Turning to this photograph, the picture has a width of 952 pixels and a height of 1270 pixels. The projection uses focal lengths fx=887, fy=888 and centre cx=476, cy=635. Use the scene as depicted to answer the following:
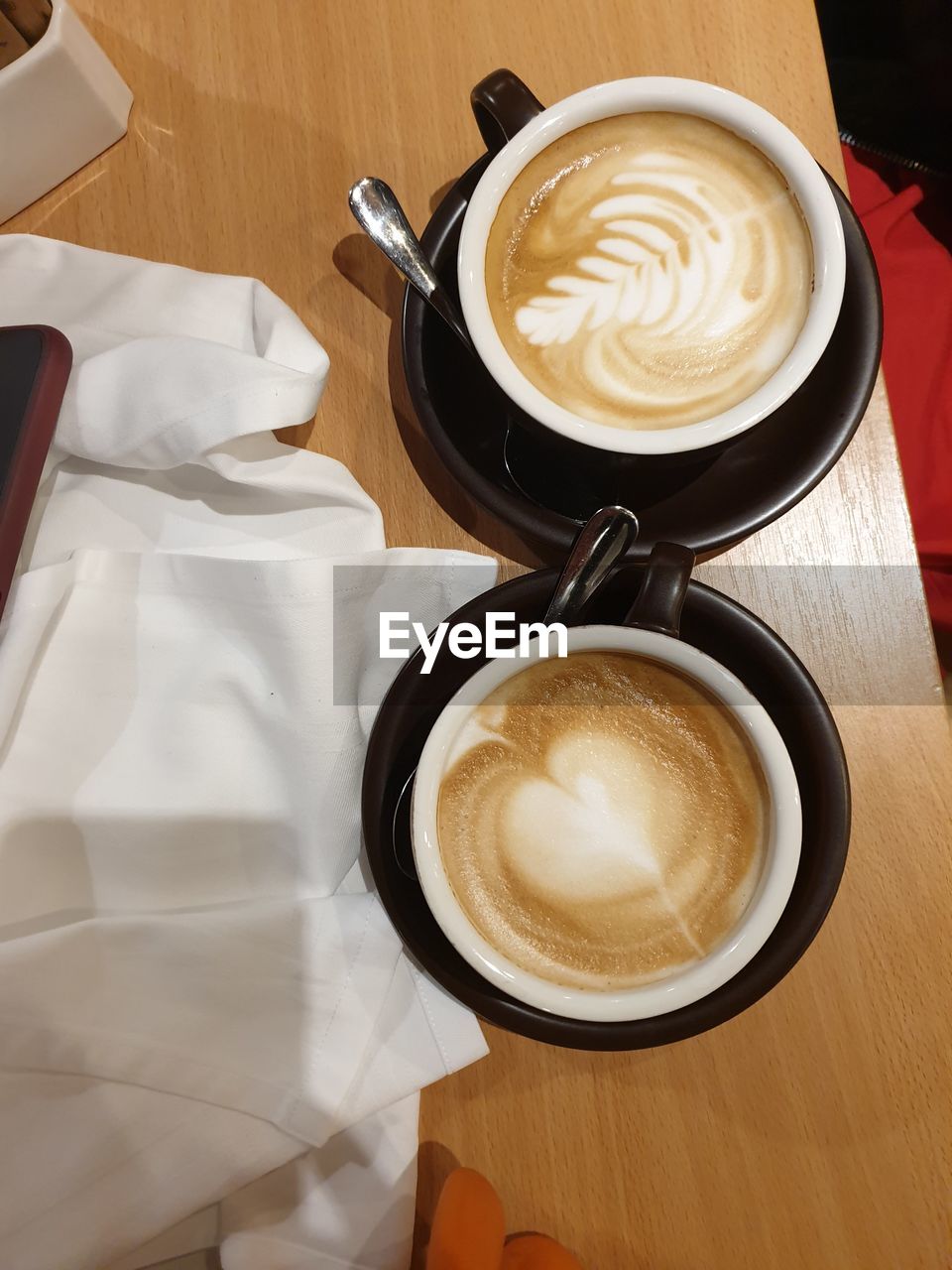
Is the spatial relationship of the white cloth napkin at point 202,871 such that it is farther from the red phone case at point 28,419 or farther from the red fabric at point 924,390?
the red fabric at point 924,390

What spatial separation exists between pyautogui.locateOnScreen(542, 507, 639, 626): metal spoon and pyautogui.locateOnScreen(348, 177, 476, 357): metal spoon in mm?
143

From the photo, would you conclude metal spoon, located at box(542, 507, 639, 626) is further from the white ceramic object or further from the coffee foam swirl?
the white ceramic object

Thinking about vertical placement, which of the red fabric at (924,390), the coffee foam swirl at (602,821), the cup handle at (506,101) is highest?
the cup handle at (506,101)

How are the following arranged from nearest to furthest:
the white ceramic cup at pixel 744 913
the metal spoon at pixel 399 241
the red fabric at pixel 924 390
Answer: the white ceramic cup at pixel 744 913
the metal spoon at pixel 399 241
the red fabric at pixel 924 390

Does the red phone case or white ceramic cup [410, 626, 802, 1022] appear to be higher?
the red phone case

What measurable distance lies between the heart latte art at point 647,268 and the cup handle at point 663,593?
9cm

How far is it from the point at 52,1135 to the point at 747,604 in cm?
56

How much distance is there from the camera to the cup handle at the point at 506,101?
558 mm

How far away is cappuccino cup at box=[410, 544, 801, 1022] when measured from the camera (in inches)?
19.6

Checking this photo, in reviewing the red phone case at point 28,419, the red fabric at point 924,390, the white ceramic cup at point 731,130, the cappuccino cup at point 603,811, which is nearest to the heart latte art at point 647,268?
the white ceramic cup at point 731,130

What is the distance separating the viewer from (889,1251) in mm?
576

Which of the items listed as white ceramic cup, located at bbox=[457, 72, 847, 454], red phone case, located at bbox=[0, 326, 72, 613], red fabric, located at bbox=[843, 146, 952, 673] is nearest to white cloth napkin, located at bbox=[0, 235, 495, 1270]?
red phone case, located at bbox=[0, 326, 72, 613]

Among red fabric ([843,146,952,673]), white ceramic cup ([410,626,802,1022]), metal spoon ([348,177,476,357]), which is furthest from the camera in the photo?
red fabric ([843,146,952,673])

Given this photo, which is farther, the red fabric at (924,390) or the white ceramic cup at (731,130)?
the red fabric at (924,390)
